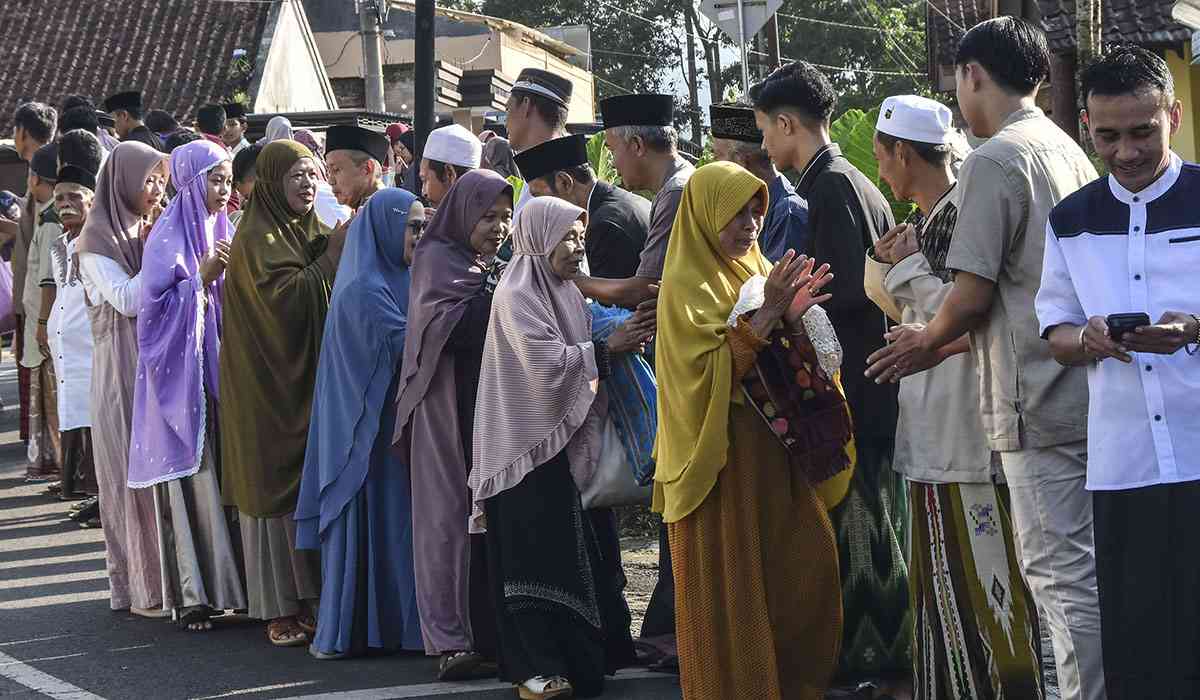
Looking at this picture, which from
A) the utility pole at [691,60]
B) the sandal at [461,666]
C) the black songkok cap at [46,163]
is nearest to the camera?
the sandal at [461,666]

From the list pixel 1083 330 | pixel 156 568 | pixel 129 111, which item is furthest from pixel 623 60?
pixel 1083 330

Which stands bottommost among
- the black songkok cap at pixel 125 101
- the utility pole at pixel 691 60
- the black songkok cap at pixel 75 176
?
the black songkok cap at pixel 75 176

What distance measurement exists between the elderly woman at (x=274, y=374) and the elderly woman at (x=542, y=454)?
4.73ft

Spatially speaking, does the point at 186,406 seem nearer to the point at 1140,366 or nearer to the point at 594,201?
the point at 594,201

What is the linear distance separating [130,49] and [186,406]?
78.5 ft

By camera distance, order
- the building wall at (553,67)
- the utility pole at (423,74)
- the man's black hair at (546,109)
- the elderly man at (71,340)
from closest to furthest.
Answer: the man's black hair at (546,109) → the utility pole at (423,74) → the elderly man at (71,340) → the building wall at (553,67)

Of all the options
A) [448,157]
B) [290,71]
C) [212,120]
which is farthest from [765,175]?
[290,71]

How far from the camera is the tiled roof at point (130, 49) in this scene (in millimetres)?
28875

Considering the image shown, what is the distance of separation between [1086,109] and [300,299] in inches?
163

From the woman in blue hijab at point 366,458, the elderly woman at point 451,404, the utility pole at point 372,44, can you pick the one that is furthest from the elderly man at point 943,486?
the utility pole at point 372,44

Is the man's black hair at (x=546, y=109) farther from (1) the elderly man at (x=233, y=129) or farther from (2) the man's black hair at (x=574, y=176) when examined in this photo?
(1) the elderly man at (x=233, y=129)

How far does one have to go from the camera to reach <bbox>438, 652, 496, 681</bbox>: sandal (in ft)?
22.2

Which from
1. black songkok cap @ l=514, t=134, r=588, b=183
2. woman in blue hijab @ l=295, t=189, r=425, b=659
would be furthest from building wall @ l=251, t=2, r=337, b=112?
black songkok cap @ l=514, t=134, r=588, b=183

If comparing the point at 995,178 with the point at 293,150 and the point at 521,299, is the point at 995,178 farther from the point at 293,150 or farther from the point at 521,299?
the point at 293,150
